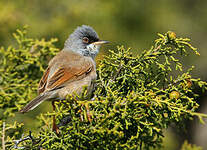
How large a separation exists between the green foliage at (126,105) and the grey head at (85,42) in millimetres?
1113

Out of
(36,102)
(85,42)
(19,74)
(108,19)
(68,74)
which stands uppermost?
(108,19)

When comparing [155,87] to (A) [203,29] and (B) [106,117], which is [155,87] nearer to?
(B) [106,117]

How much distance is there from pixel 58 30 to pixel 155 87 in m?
3.50

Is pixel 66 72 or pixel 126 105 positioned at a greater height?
pixel 66 72

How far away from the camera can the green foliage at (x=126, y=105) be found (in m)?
2.85

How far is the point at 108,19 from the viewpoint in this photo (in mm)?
6562

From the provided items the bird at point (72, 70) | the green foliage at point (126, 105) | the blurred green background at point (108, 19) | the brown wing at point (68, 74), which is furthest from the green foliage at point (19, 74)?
the blurred green background at point (108, 19)

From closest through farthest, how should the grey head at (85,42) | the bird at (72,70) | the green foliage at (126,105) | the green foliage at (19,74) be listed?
the green foliage at (126,105) → the bird at (72,70) → the green foliage at (19,74) → the grey head at (85,42)

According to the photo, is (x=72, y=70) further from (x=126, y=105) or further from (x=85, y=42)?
(x=126, y=105)

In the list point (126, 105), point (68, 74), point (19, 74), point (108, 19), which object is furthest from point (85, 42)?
point (126, 105)

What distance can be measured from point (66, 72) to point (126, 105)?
1552mm

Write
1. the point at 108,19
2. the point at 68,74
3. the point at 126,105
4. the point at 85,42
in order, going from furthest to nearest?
the point at 108,19 < the point at 85,42 < the point at 68,74 < the point at 126,105

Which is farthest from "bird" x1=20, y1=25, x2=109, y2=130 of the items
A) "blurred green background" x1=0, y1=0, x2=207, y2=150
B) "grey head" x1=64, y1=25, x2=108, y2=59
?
"blurred green background" x1=0, y1=0, x2=207, y2=150

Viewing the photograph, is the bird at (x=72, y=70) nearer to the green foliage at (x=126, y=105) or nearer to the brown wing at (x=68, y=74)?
the brown wing at (x=68, y=74)
